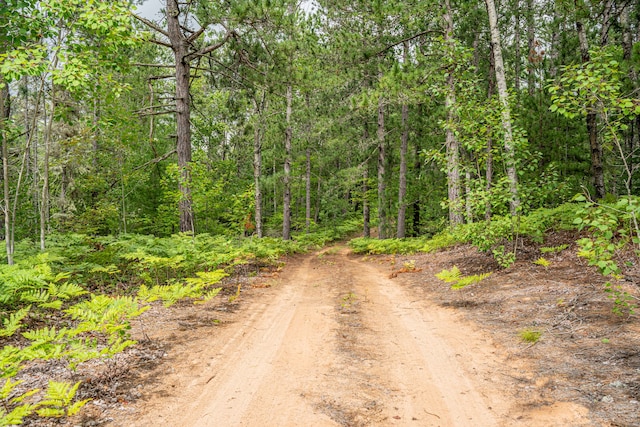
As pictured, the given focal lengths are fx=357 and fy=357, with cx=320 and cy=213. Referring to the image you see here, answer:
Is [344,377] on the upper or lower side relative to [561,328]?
lower

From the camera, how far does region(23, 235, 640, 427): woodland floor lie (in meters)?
2.90

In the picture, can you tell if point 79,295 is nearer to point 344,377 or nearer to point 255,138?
point 344,377

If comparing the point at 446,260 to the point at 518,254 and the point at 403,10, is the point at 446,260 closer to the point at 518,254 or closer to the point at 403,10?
the point at 518,254

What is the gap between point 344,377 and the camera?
357cm

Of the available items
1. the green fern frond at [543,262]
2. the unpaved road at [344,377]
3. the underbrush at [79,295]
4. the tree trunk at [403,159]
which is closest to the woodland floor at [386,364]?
the unpaved road at [344,377]

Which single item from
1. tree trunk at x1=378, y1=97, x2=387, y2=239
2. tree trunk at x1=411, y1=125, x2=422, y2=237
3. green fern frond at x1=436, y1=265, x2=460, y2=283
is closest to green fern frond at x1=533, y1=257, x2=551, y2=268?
green fern frond at x1=436, y1=265, x2=460, y2=283

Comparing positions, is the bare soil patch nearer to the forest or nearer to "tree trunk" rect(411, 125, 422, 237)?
the forest

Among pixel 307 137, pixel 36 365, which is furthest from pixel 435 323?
pixel 307 137

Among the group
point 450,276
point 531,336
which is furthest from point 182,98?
point 531,336

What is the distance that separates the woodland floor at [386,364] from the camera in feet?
9.52

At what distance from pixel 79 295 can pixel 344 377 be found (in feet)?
17.7

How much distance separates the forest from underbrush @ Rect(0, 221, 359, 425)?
4 cm

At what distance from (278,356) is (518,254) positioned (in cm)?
648

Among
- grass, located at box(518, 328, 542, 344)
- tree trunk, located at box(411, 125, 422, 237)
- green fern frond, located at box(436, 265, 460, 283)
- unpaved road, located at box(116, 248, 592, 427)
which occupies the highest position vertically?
tree trunk, located at box(411, 125, 422, 237)
